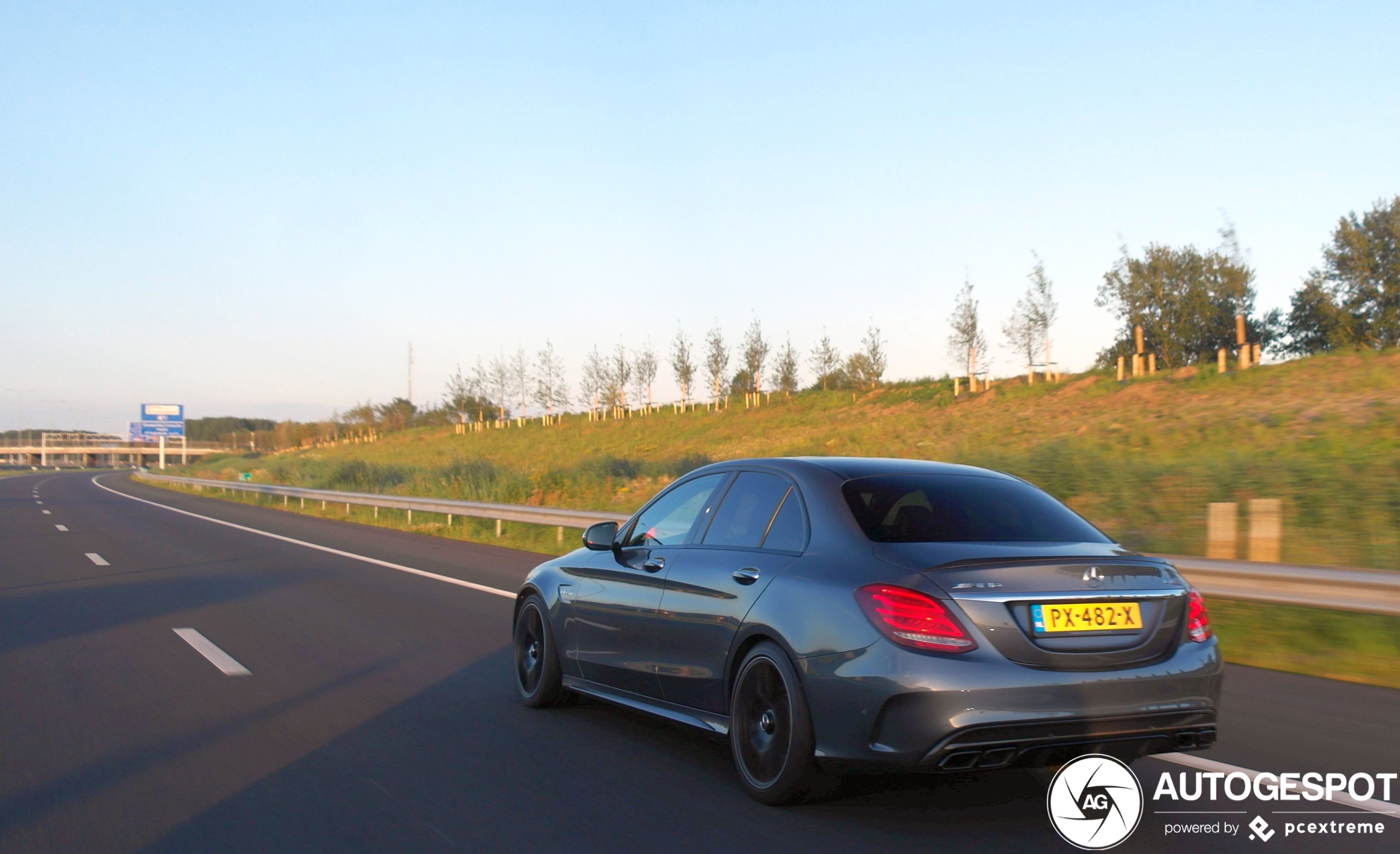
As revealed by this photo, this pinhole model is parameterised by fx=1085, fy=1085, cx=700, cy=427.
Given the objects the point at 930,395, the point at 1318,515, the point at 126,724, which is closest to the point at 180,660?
the point at 126,724

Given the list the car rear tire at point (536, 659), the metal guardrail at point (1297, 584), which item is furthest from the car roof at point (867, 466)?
the metal guardrail at point (1297, 584)

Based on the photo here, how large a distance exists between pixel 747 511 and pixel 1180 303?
203 feet

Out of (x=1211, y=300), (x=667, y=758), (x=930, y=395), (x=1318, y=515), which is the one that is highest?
(x=1211, y=300)

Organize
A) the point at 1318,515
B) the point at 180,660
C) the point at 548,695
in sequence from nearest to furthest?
the point at 548,695, the point at 180,660, the point at 1318,515

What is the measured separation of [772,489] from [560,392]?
3130 inches

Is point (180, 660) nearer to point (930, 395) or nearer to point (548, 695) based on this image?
point (548, 695)

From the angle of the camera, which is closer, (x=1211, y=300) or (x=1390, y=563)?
(x=1390, y=563)

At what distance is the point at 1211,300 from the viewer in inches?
2363

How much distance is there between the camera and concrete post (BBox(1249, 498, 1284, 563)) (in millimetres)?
9883

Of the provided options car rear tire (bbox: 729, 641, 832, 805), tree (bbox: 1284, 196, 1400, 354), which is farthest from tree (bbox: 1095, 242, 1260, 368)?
car rear tire (bbox: 729, 641, 832, 805)

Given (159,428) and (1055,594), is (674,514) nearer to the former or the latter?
(1055,594)

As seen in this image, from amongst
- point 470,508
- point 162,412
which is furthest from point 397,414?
point 470,508

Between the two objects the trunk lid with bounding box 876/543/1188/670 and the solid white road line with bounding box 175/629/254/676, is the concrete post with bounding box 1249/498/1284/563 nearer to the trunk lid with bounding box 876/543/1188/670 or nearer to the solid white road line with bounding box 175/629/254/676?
the trunk lid with bounding box 876/543/1188/670

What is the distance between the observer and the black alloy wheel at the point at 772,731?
434cm
